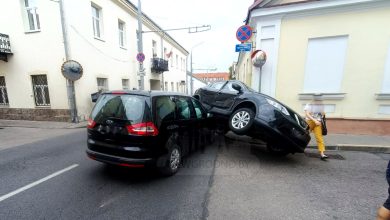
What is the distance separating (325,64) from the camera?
23.7 feet

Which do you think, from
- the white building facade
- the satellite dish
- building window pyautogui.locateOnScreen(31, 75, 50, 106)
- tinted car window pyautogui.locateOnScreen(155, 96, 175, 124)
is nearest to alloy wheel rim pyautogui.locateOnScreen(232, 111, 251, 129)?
tinted car window pyautogui.locateOnScreen(155, 96, 175, 124)

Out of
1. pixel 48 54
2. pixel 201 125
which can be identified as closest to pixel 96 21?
pixel 48 54

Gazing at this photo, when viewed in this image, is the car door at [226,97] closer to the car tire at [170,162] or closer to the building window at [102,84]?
the car tire at [170,162]

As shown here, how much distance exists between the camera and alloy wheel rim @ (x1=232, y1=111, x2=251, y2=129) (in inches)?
177

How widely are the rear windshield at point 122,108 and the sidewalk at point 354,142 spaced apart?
4194mm

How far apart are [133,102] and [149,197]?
157cm

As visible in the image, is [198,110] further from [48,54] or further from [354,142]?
[48,54]

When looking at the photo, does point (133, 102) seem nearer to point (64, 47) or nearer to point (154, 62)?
point (64, 47)

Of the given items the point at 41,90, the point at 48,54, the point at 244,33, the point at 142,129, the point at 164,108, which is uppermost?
the point at 244,33

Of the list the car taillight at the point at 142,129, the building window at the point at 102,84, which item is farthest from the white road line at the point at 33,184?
the building window at the point at 102,84

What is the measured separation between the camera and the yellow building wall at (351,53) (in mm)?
6738

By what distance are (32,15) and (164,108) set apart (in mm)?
10972

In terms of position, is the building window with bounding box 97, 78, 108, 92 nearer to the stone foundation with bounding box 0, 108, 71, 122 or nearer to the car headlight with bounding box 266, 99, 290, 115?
the stone foundation with bounding box 0, 108, 71, 122

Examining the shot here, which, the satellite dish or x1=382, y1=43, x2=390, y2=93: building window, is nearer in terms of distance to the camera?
x1=382, y1=43, x2=390, y2=93: building window
